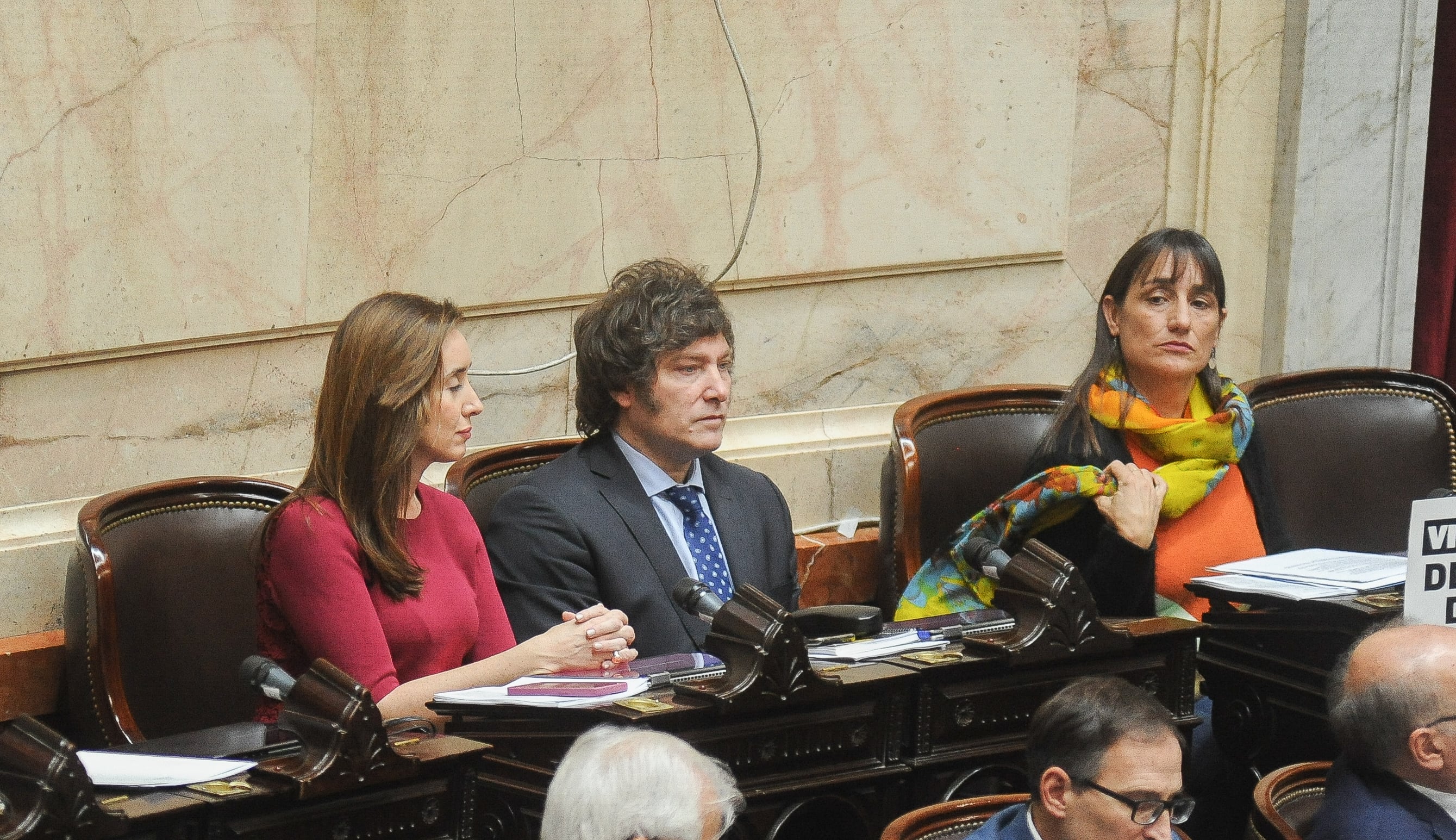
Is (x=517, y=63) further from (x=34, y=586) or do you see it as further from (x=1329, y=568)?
(x=1329, y=568)

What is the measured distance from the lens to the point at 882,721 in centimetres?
258

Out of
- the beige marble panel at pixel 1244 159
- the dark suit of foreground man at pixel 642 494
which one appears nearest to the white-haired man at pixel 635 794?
the dark suit of foreground man at pixel 642 494

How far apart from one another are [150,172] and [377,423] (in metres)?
0.92

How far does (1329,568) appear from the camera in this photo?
314 centimetres

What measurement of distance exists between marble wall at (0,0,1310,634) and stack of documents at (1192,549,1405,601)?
4.25 ft

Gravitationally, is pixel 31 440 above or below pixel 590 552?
above

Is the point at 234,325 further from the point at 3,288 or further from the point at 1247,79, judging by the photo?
the point at 1247,79

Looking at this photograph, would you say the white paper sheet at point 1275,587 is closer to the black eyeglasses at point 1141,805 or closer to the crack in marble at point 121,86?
the black eyeglasses at point 1141,805

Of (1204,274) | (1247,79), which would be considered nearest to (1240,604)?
(1204,274)

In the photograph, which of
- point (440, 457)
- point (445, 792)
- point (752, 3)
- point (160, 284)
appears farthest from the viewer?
point (752, 3)

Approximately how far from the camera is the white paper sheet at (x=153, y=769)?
1956mm

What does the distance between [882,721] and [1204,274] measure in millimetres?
1560

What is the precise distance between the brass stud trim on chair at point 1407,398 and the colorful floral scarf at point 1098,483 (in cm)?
52

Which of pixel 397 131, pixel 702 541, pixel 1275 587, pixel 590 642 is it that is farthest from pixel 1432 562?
pixel 397 131
